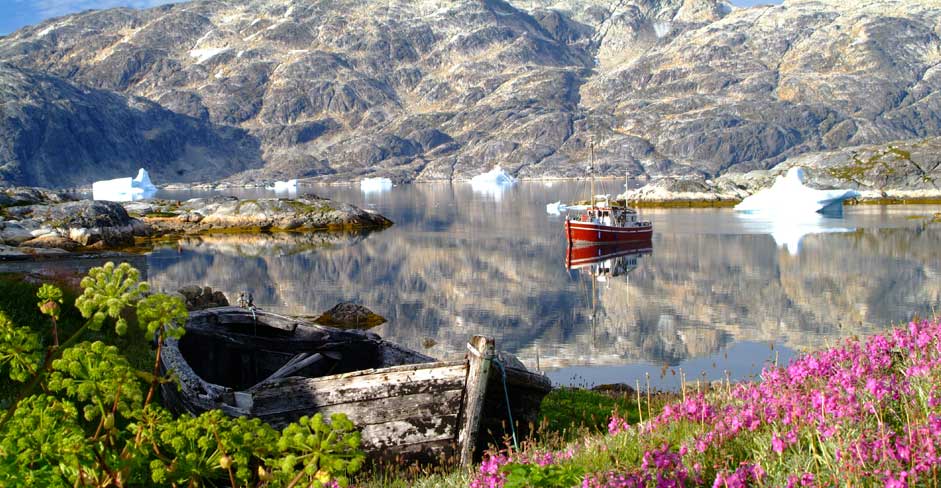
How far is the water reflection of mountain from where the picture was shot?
1208 inches

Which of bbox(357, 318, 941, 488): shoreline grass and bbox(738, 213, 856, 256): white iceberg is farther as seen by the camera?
bbox(738, 213, 856, 256): white iceberg

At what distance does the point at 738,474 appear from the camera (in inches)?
209

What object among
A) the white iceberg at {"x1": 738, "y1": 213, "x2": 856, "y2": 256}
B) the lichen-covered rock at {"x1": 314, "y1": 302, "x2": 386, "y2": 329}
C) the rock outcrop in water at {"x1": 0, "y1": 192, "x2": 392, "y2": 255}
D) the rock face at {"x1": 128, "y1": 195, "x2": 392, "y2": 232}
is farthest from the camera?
the rock face at {"x1": 128, "y1": 195, "x2": 392, "y2": 232}

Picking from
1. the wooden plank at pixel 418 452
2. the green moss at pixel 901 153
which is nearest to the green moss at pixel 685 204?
the green moss at pixel 901 153

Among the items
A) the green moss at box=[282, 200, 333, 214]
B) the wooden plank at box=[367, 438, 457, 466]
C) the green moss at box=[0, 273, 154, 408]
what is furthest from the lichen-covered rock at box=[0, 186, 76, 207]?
the wooden plank at box=[367, 438, 457, 466]

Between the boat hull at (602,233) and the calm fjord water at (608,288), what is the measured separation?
2.34 metres

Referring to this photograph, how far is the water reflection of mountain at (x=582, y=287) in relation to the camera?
3067cm

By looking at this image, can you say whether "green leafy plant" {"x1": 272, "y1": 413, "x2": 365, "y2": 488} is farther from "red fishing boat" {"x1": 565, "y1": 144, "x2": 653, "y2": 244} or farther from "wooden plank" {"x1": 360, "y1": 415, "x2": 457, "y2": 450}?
"red fishing boat" {"x1": 565, "y1": 144, "x2": 653, "y2": 244}

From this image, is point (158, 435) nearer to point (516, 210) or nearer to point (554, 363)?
point (554, 363)

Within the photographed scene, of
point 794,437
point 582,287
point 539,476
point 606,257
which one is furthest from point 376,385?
point 606,257

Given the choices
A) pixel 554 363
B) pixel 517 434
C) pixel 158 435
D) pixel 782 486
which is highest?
pixel 158 435

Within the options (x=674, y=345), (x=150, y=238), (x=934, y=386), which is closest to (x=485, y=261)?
(x=674, y=345)

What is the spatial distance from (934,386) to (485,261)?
1899 inches

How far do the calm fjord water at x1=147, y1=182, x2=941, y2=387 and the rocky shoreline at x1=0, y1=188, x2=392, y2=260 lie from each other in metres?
4.68
